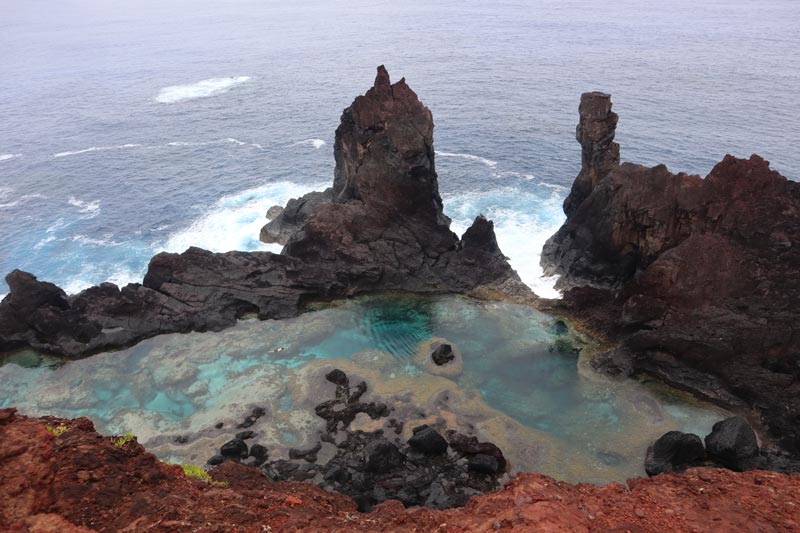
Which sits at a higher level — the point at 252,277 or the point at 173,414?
the point at 252,277

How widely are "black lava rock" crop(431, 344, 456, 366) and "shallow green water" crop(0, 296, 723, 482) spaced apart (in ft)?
2.56

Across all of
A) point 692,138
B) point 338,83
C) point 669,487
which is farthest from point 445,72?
point 669,487

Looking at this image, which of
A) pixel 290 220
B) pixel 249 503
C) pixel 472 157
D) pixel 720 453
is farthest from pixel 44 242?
pixel 720 453

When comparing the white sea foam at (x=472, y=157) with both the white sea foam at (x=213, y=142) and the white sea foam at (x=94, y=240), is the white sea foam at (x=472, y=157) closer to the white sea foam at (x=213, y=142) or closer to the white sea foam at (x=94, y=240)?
the white sea foam at (x=213, y=142)

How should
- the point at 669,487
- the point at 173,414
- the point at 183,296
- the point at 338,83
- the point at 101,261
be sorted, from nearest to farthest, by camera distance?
the point at 669,487, the point at 173,414, the point at 183,296, the point at 101,261, the point at 338,83

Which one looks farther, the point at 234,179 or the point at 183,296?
the point at 234,179

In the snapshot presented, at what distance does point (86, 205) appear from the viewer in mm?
73312

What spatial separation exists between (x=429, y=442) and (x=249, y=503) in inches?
591

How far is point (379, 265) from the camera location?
50.5 m

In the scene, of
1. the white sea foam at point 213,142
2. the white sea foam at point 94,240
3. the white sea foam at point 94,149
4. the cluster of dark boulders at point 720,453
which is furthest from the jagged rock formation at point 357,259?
the white sea foam at point 94,149

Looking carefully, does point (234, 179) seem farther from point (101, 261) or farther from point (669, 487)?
point (669, 487)

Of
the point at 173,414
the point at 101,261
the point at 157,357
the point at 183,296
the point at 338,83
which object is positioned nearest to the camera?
the point at 173,414

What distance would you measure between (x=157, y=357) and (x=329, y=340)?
13793 millimetres

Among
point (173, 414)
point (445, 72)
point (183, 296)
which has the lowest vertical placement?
point (173, 414)
